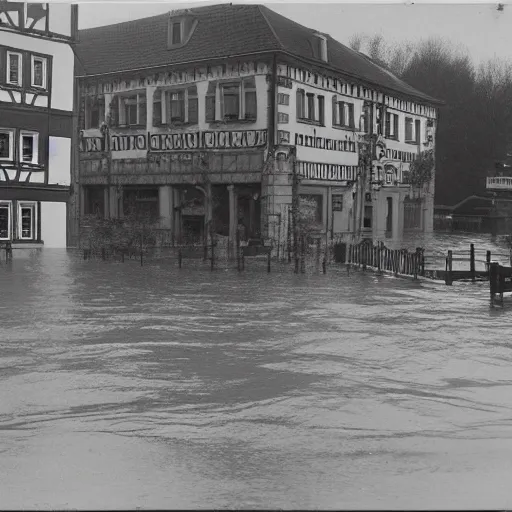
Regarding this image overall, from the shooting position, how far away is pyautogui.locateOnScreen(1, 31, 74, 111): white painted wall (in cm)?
1234

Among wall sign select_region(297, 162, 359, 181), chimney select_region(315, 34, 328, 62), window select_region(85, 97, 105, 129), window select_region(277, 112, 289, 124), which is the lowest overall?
wall sign select_region(297, 162, 359, 181)

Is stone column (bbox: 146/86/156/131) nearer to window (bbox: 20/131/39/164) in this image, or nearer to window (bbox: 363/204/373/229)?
window (bbox: 363/204/373/229)

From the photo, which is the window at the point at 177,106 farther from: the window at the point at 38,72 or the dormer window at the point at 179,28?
the window at the point at 38,72

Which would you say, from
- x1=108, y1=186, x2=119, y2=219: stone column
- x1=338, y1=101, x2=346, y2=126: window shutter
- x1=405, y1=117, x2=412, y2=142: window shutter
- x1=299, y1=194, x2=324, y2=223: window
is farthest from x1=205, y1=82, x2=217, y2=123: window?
x1=405, y1=117, x2=412, y2=142: window shutter

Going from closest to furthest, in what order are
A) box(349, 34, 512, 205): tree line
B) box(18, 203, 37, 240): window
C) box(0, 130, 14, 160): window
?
box(349, 34, 512, 205): tree line, box(18, 203, 37, 240): window, box(0, 130, 14, 160): window

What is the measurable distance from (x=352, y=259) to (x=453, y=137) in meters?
4.93

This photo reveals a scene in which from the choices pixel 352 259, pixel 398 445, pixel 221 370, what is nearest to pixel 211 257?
pixel 352 259

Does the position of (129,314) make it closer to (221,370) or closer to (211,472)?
(221,370)

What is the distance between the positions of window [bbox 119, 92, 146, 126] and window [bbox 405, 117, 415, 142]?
3500 millimetres

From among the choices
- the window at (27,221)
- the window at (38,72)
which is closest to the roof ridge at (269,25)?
the window at (27,221)

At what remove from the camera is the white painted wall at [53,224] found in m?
13.1

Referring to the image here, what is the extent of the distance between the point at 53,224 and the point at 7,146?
227cm

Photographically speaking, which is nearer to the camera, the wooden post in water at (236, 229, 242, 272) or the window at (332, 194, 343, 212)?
the window at (332, 194, 343, 212)

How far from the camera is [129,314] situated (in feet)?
33.5
